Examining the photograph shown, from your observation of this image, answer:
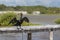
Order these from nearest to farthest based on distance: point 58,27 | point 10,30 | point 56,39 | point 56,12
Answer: point 10,30, point 58,27, point 56,39, point 56,12

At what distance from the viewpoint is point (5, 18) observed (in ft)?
84.9

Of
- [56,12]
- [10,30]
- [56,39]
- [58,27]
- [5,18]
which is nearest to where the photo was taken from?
[10,30]

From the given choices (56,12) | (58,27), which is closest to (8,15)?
(58,27)

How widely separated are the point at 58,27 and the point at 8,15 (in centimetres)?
1290

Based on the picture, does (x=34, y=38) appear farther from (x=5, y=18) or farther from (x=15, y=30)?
(x=15, y=30)

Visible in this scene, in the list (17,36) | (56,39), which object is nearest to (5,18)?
(17,36)

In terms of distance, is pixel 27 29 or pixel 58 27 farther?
pixel 58 27

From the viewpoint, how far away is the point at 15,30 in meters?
12.9

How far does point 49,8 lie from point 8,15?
147ft

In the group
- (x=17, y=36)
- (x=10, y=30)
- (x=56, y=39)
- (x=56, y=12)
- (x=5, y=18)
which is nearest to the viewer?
(x=10, y=30)

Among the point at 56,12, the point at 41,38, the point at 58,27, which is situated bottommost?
the point at 56,12

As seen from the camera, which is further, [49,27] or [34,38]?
[34,38]

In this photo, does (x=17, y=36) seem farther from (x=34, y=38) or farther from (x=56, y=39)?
(x=56, y=39)

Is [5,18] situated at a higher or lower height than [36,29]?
lower
